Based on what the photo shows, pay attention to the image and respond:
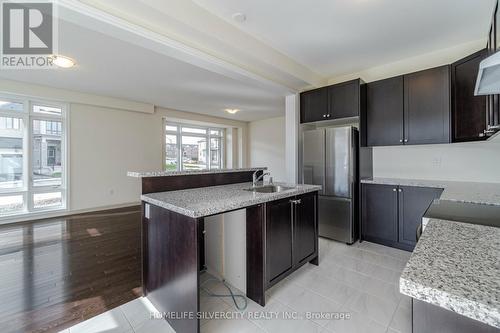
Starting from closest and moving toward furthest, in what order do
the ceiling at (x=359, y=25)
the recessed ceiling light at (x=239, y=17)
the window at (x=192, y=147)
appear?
the ceiling at (x=359, y=25) → the recessed ceiling light at (x=239, y=17) → the window at (x=192, y=147)

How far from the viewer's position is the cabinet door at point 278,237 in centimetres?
194

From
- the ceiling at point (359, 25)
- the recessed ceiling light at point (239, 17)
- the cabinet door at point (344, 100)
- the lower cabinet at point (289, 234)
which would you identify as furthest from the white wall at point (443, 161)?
the recessed ceiling light at point (239, 17)

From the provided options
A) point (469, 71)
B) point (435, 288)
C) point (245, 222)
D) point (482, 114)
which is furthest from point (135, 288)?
point (469, 71)

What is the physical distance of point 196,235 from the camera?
1.42 meters

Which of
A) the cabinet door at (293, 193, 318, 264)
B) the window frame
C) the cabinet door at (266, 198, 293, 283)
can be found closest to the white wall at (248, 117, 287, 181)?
the window frame

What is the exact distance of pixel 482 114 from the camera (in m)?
2.32

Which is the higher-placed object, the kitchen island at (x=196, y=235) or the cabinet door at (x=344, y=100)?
the cabinet door at (x=344, y=100)

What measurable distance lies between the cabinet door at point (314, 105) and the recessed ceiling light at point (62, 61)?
357 cm

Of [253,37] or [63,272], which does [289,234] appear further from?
[63,272]

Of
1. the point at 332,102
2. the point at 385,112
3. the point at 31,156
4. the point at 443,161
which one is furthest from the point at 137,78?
the point at 443,161

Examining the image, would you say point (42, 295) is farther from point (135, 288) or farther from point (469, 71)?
point (469, 71)

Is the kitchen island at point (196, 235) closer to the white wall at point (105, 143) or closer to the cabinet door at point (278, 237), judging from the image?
the cabinet door at point (278, 237)

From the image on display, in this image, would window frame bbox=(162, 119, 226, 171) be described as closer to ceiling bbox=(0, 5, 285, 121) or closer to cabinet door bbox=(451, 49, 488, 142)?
ceiling bbox=(0, 5, 285, 121)

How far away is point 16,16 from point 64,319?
2.96m
